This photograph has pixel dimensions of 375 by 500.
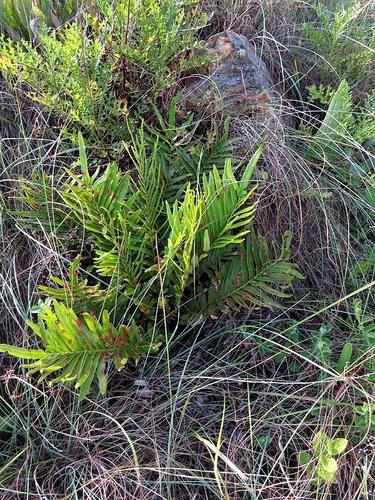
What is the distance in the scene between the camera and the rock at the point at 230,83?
162 centimetres

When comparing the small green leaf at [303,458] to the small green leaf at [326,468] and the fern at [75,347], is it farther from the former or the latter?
the fern at [75,347]

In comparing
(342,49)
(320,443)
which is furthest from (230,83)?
(320,443)

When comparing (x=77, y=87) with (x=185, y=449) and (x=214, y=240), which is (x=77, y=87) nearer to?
(x=214, y=240)

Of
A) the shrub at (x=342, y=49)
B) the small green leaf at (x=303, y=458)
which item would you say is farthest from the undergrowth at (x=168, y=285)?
the shrub at (x=342, y=49)

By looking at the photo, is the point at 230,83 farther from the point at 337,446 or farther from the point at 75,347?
the point at 337,446

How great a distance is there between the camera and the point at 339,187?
5.24ft

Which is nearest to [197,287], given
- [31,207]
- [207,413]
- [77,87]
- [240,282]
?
[240,282]

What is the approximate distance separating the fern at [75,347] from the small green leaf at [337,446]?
18.1 inches

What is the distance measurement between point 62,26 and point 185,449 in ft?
4.29

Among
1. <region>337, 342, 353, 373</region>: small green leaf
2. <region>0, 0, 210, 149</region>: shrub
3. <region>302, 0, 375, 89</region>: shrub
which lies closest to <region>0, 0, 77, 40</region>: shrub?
<region>0, 0, 210, 149</region>: shrub

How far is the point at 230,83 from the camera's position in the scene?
1684 millimetres

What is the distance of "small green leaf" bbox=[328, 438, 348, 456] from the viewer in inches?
42.8

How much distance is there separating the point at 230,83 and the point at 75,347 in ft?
3.24

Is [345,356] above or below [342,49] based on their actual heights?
below
